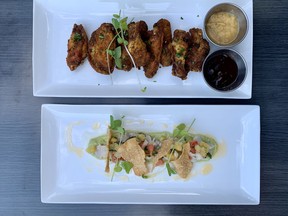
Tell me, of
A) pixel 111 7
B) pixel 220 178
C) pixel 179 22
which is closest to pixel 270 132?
pixel 220 178

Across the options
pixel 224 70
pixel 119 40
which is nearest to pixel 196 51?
pixel 224 70

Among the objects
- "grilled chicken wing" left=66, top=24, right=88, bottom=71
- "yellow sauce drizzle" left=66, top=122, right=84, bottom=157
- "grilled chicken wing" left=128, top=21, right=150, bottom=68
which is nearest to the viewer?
"grilled chicken wing" left=128, top=21, right=150, bottom=68

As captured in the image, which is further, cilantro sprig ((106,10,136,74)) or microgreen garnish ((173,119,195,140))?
microgreen garnish ((173,119,195,140))

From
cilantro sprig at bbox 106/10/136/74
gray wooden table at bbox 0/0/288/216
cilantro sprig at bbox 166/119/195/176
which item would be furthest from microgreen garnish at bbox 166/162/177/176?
cilantro sprig at bbox 106/10/136/74

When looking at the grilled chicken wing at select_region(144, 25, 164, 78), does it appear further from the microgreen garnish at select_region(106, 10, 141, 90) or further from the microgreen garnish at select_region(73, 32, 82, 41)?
the microgreen garnish at select_region(73, 32, 82, 41)

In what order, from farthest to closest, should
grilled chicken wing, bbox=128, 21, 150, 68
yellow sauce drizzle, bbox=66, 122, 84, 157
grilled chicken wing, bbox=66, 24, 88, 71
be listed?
yellow sauce drizzle, bbox=66, 122, 84, 157
grilled chicken wing, bbox=66, 24, 88, 71
grilled chicken wing, bbox=128, 21, 150, 68

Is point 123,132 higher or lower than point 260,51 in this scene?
lower

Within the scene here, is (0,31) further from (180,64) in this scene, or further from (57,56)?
(180,64)

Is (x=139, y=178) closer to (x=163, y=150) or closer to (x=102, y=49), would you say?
(x=163, y=150)
